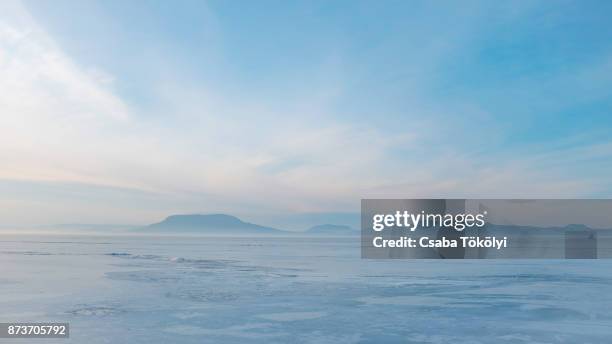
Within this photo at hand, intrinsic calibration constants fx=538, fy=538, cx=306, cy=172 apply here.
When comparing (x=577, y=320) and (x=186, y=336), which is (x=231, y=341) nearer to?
(x=186, y=336)

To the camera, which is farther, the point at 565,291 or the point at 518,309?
the point at 565,291

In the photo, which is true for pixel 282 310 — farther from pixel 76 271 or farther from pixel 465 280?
pixel 76 271

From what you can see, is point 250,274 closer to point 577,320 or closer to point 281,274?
point 281,274

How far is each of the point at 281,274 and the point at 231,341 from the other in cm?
745

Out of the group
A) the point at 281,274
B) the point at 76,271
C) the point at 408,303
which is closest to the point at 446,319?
the point at 408,303

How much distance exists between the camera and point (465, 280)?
12.9 metres

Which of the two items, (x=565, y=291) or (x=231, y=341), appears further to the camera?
(x=565, y=291)

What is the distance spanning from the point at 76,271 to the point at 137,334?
8486 mm

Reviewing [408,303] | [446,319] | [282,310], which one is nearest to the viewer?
[446,319]

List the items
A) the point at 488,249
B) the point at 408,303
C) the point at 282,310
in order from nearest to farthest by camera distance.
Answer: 1. the point at 282,310
2. the point at 408,303
3. the point at 488,249

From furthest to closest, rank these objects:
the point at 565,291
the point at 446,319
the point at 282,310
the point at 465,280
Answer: the point at 465,280
the point at 565,291
the point at 282,310
the point at 446,319

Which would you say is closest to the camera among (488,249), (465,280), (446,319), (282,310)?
(446,319)

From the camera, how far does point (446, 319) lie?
7.68m

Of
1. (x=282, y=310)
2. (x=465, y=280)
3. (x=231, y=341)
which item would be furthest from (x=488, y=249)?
(x=231, y=341)
